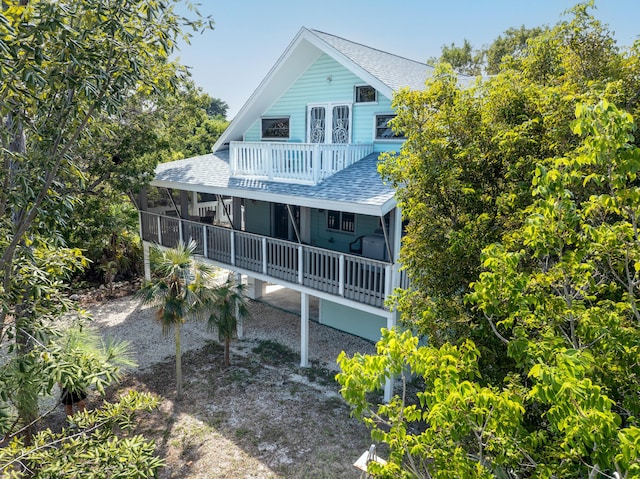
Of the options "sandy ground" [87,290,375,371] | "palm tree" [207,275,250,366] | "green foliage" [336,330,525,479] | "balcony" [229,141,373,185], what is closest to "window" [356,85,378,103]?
"balcony" [229,141,373,185]

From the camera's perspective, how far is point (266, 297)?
17547 millimetres

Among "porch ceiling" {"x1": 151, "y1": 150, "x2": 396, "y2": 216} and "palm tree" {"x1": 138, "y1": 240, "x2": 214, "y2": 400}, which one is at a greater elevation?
"porch ceiling" {"x1": 151, "y1": 150, "x2": 396, "y2": 216}

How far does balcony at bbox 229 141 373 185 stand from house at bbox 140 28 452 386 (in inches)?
1.1

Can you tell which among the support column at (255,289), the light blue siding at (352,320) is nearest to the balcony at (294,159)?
the light blue siding at (352,320)

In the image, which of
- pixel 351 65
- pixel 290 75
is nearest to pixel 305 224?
pixel 290 75

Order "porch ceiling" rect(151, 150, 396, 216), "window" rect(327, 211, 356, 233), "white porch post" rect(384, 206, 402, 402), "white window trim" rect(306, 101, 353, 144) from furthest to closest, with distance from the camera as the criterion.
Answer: "window" rect(327, 211, 356, 233), "white window trim" rect(306, 101, 353, 144), "white porch post" rect(384, 206, 402, 402), "porch ceiling" rect(151, 150, 396, 216)

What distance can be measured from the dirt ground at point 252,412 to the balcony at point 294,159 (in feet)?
17.2

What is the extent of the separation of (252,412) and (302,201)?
5116 millimetres

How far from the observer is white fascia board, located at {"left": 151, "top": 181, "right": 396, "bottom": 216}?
887 centimetres

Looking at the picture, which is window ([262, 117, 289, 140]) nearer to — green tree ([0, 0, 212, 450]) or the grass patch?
the grass patch

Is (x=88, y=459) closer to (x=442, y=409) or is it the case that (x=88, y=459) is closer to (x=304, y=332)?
(x=442, y=409)

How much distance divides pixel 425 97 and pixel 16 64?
479cm

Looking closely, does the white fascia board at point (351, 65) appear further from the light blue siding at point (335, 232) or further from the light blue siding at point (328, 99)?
the light blue siding at point (335, 232)

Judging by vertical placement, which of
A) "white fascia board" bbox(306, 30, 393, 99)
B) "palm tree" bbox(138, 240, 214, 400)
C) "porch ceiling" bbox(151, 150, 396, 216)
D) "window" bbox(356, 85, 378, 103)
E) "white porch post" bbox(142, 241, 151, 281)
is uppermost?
"white fascia board" bbox(306, 30, 393, 99)
